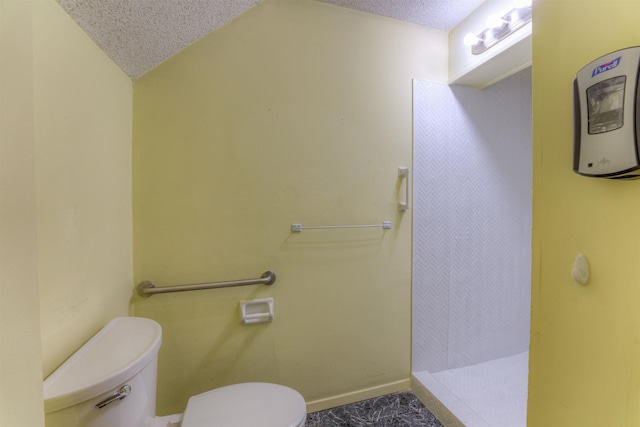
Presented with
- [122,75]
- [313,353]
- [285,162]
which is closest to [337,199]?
[285,162]

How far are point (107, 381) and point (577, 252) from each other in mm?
1207

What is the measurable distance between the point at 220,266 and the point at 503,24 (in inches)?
73.7

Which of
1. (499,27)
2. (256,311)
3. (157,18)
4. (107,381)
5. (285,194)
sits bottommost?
(256,311)

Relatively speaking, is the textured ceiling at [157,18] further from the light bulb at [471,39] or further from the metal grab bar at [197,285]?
the metal grab bar at [197,285]

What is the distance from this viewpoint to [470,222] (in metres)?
1.76

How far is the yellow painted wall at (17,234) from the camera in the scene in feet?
1.36

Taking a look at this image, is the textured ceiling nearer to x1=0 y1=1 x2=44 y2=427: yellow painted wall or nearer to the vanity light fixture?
the vanity light fixture

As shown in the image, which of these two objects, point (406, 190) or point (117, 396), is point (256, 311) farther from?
point (406, 190)

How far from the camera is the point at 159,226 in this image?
4.18 ft

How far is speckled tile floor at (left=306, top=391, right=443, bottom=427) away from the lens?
1.43 m

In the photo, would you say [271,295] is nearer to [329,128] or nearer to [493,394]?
[329,128]

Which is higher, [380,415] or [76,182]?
[76,182]

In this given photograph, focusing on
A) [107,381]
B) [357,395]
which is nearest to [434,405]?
[357,395]

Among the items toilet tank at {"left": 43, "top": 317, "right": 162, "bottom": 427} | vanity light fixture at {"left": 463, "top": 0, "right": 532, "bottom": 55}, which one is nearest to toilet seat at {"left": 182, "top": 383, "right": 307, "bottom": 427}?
toilet tank at {"left": 43, "top": 317, "right": 162, "bottom": 427}
